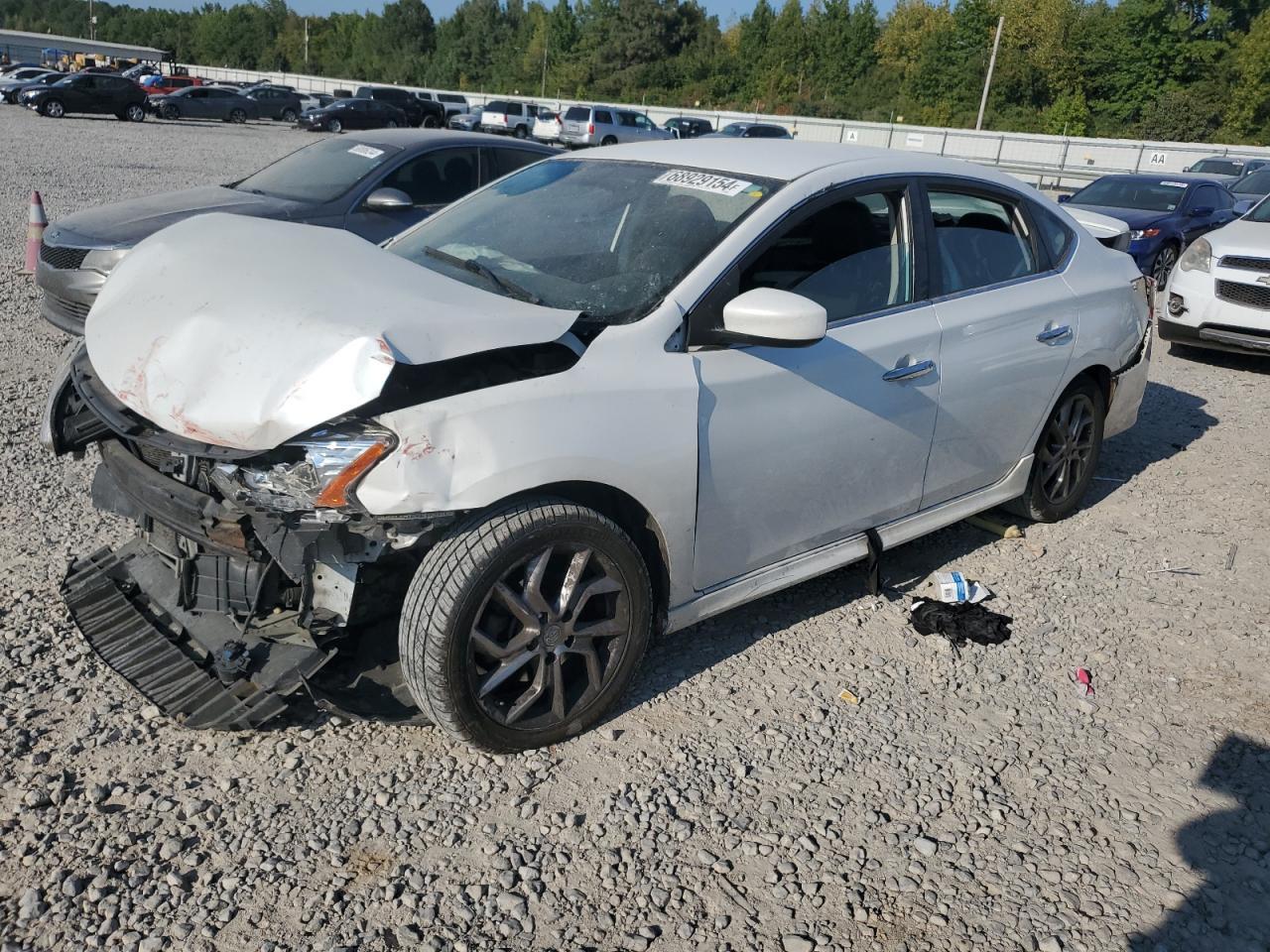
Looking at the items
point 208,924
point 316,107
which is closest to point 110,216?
point 208,924

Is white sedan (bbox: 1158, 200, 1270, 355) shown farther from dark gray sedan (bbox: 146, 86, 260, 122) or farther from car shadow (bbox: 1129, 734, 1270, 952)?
dark gray sedan (bbox: 146, 86, 260, 122)

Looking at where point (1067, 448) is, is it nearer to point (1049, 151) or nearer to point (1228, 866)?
point (1228, 866)

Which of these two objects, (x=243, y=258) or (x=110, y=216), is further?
(x=110, y=216)

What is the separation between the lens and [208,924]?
8.24ft

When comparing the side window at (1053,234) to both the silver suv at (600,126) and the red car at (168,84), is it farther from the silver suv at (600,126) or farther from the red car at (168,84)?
the red car at (168,84)

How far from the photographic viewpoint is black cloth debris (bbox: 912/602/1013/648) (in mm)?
4148

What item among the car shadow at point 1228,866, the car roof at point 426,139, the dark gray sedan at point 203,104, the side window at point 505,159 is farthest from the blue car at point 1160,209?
the dark gray sedan at point 203,104

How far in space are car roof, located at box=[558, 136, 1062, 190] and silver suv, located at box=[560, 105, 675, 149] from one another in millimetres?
31725

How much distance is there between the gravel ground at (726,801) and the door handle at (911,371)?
40.5 inches

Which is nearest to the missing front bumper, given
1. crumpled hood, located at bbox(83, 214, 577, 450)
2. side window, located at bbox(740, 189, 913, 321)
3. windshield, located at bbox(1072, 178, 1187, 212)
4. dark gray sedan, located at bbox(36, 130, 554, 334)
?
crumpled hood, located at bbox(83, 214, 577, 450)

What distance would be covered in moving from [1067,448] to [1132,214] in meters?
9.55

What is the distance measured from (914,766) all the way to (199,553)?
7.68 ft

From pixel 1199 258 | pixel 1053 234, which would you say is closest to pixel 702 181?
pixel 1053 234

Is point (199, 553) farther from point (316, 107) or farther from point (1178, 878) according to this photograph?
point (316, 107)
